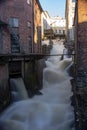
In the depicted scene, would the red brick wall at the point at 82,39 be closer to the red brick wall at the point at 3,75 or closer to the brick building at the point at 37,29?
the red brick wall at the point at 3,75

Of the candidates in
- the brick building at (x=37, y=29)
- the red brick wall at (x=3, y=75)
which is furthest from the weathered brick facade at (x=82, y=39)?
the brick building at (x=37, y=29)

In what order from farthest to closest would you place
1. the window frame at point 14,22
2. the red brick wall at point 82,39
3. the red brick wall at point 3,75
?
the window frame at point 14,22, the red brick wall at point 3,75, the red brick wall at point 82,39

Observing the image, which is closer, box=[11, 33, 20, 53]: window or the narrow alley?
the narrow alley

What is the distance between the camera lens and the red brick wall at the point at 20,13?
25.1m

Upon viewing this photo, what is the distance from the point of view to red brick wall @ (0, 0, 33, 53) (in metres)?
25.1

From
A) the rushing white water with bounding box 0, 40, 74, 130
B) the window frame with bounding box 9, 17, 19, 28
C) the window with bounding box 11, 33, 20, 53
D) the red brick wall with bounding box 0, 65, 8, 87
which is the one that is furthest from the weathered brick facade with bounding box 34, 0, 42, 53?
the red brick wall with bounding box 0, 65, 8, 87

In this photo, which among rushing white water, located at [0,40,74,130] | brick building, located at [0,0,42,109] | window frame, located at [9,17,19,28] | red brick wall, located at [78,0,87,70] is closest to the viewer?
rushing white water, located at [0,40,74,130]

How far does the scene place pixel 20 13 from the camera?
2609 centimetres

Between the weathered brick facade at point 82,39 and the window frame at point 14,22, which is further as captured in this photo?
the window frame at point 14,22

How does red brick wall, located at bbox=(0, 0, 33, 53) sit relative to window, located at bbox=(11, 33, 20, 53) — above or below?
above

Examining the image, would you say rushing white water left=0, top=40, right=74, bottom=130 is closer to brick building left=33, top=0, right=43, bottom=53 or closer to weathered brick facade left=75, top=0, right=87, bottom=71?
weathered brick facade left=75, top=0, right=87, bottom=71

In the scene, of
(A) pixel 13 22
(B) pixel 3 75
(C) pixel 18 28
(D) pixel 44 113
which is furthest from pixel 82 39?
(C) pixel 18 28

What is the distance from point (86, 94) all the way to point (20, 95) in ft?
19.7

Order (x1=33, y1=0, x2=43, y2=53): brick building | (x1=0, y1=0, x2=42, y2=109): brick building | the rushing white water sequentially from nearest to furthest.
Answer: the rushing white water < (x1=0, y1=0, x2=42, y2=109): brick building < (x1=33, y1=0, x2=43, y2=53): brick building
